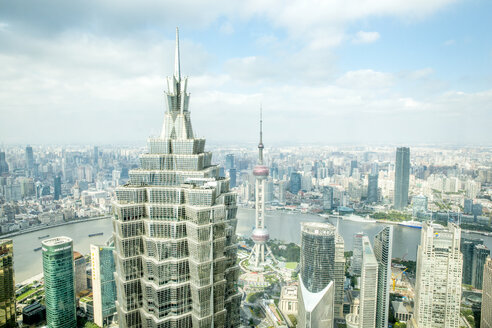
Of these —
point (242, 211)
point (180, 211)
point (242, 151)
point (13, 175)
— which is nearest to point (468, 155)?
point (242, 151)

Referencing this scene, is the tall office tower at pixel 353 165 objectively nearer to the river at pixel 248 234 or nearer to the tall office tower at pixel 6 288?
the river at pixel 248 234

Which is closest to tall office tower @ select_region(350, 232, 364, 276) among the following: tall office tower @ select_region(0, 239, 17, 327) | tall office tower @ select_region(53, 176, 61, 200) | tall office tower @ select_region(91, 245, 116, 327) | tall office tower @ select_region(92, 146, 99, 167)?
tall office tower @ select_region(91, 245, 116, 327)

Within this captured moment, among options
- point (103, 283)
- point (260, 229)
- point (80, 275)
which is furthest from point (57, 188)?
point (260, 229)

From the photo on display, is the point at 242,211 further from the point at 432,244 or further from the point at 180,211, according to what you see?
the point at 180,211

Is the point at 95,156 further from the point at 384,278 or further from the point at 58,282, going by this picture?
the point at 384,278

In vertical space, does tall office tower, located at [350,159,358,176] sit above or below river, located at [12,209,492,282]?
above

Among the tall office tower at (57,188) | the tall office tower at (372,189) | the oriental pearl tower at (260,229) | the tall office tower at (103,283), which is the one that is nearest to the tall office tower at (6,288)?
the tall office tower at (103,283)

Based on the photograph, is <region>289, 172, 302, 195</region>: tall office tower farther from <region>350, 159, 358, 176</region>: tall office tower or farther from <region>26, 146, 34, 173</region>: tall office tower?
<region>26, 146, 34, 173</region>: tall office tower
